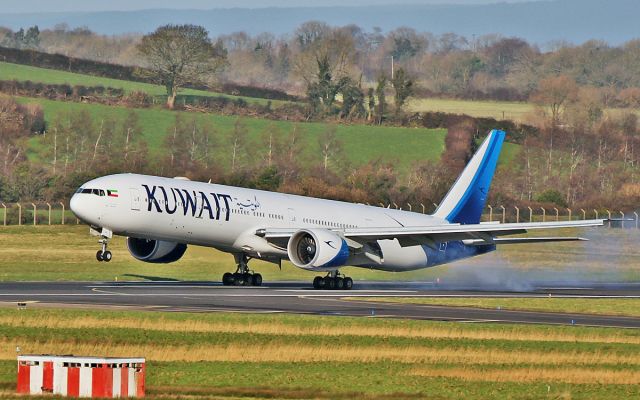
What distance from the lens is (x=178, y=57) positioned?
14338 centimetres

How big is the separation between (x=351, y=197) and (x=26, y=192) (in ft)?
73.1

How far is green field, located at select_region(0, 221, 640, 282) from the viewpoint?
66750 mm

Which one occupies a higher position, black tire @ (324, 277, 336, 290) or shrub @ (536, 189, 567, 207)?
shrub @ (536, 189, 567, 207)

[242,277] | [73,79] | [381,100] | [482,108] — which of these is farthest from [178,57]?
[242,277]

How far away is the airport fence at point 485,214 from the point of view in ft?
258

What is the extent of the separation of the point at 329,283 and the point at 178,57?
282ft

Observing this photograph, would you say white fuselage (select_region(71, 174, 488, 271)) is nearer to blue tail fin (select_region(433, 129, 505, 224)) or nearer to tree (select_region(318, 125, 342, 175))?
blue tail fin (select_region(433, 129, 505, 224))

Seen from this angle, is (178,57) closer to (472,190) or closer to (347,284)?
(472,190)

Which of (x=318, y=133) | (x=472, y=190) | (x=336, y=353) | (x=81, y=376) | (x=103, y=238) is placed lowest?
(x=336, y=353)

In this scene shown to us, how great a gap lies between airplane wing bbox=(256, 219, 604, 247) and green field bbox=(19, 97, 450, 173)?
50486 millimetres

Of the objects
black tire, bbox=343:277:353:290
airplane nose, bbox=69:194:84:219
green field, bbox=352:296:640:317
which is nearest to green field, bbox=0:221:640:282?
black tire, bbox=343:277:353:290

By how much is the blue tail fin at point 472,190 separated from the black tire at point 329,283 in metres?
9.54

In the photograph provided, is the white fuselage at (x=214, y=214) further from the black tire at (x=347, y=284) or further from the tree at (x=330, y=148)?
the tree at (x=330, y=148)

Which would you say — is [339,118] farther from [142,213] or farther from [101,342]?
[101,342]
